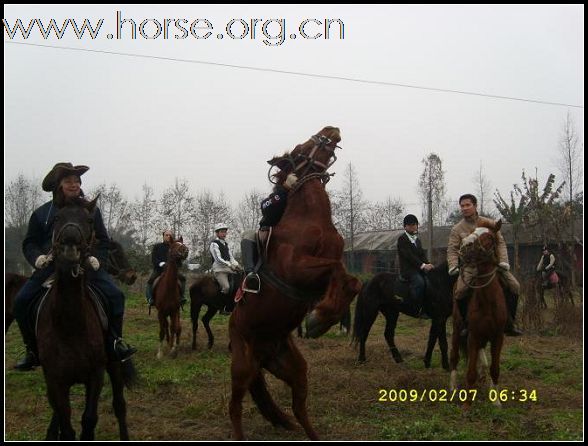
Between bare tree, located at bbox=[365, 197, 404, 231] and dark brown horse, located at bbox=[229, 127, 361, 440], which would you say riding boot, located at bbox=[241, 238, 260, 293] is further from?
bare tree, located at bbox=[365, 197, 404, 231]

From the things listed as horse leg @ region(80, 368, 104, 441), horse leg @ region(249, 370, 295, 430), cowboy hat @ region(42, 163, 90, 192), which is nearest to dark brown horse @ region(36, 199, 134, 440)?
horse leg @ region(80, 368, 104, 441)

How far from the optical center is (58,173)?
6.37m

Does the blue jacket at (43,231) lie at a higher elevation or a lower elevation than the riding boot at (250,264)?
higher

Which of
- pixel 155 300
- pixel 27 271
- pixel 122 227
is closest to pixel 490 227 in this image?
pixel 155 300

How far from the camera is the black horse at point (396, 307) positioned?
1147cm

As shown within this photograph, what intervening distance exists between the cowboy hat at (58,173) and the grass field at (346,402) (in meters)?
3.10

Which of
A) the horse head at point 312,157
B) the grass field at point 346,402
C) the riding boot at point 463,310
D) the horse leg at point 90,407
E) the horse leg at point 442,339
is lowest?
the grass field at point 346,402

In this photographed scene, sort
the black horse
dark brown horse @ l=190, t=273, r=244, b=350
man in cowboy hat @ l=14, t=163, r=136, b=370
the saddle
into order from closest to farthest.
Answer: man in cowboy hat @ l=14, t=163, r=136, b=370 < the black horse < the saddle < dark brown horse @ l=190, t=273, r=244, b=350

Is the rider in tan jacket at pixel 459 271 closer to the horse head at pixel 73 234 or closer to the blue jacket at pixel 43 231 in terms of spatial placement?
the blue jacket at pixel 43 231

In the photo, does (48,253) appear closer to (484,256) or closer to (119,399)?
(119,399)

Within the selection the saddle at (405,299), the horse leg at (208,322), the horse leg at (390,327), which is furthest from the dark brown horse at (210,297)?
the saddle at (405,299)

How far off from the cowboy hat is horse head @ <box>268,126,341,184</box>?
220 centimetres

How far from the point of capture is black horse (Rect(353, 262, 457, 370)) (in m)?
11.5

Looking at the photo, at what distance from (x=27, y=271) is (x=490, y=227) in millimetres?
32985
